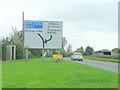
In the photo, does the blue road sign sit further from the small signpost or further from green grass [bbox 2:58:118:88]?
green grass [bbox 2:58:118:88]

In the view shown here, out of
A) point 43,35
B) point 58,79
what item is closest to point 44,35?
point 43,35

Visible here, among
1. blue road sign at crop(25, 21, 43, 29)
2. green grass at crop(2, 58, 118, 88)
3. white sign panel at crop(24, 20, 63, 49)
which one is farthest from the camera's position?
white sign panel at crop(24, 20, 63, 49)

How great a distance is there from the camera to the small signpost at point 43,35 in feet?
127

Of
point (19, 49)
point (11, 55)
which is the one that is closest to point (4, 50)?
point (11, 55)

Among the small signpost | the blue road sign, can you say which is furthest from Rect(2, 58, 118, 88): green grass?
the small signpost

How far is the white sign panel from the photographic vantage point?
3856 centimetres

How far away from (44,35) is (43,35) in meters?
0.19

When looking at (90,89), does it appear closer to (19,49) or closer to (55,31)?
(55,31)

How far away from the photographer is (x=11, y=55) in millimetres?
42344

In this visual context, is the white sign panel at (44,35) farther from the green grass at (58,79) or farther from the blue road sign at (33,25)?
the green grass at (58,79)

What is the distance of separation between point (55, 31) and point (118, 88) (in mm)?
31574

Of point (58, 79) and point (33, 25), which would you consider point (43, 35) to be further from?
point (58, 79)

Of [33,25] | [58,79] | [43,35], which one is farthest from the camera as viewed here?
[43,35]

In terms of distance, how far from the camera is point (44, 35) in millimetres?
39031
